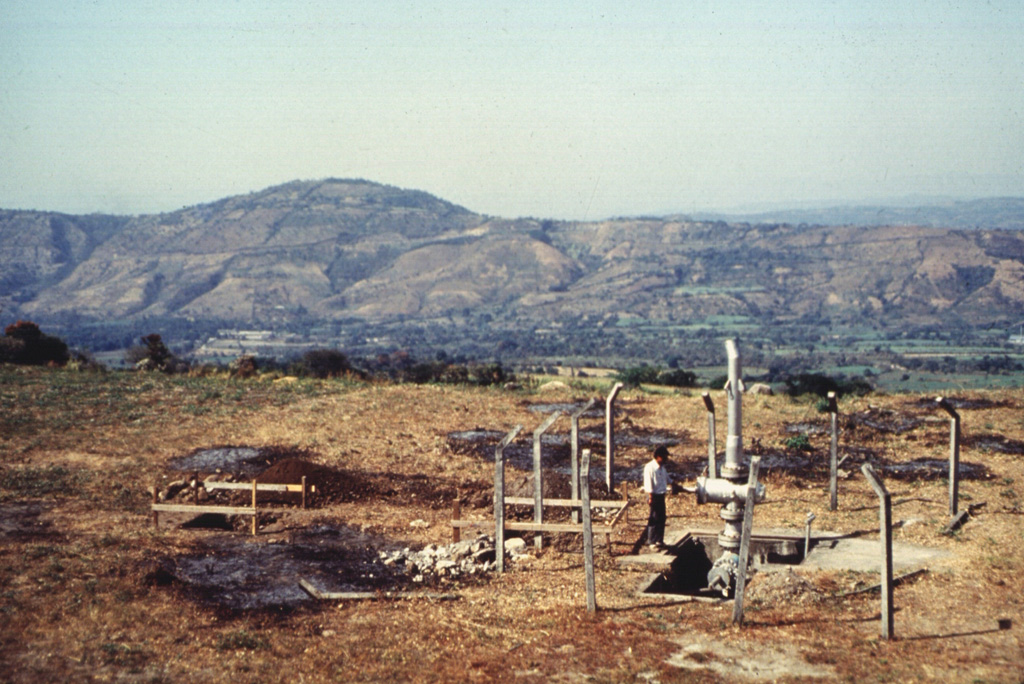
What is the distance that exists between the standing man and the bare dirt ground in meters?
0.47

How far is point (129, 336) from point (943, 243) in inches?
4502

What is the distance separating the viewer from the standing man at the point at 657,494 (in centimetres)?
1372

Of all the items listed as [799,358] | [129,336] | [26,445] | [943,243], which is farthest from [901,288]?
[26,445]

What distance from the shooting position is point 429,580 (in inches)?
→ 506

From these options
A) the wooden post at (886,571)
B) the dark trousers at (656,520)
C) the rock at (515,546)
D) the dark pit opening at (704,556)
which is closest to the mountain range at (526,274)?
the dark pit opening at (704,556)

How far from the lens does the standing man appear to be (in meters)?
13.7

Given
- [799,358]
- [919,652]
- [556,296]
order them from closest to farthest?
[919,652], [799,358], [556,296]

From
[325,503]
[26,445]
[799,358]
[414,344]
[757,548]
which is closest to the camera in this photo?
[757,548]

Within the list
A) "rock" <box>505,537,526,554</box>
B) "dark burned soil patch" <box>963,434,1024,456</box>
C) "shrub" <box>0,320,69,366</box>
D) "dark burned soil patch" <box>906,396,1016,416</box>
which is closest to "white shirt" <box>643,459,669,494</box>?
"rock" <box>505,537,526,554</box>

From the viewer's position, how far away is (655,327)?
130 meters

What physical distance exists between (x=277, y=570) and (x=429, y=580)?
7.35ft

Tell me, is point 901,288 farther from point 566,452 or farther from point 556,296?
point 566,452

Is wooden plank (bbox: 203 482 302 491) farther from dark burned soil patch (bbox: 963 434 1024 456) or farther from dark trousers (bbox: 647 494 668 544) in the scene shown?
dark burned soil patch (bbox: 963 434 1024 456)

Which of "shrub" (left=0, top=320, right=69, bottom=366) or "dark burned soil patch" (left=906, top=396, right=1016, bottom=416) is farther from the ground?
"shrub" (left=0, top=320, right=69, bottom=366)
